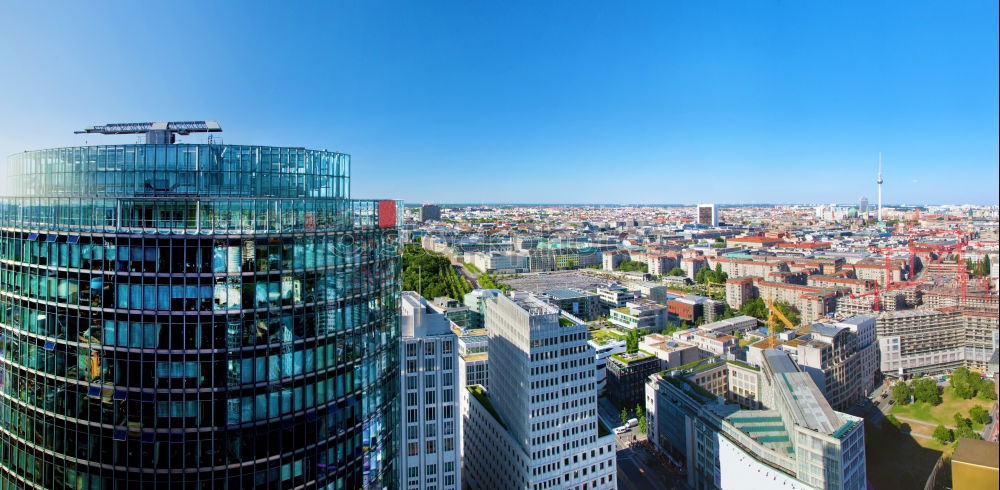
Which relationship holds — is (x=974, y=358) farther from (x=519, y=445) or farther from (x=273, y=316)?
(x=273, y=316)

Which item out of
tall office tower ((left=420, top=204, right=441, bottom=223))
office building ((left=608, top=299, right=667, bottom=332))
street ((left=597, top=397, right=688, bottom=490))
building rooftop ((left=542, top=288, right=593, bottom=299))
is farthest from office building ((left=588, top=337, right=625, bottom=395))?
tall office tower ((left=420, top=204, right=441, bottom=223))

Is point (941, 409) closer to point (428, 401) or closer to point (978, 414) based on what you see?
point (978, 414)

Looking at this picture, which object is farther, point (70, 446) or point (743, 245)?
point (743, 245)

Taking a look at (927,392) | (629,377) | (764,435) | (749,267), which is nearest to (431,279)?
(629,377)

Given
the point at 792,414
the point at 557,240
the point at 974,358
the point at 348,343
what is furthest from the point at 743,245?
the point at 348,343

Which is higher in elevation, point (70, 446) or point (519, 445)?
point (70, 446)

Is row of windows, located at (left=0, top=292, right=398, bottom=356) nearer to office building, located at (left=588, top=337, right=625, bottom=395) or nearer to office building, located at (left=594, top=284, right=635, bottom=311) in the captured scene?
office building, located at (left=588, top=337, right=625, bottom=395)
